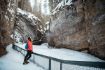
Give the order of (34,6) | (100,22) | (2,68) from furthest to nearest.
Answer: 1. (34,6)
2. (100,22)
3. (2,68)

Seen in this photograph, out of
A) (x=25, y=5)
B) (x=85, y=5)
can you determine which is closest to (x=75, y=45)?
(x=85, y=5)

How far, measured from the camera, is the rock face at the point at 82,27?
12.6 meters

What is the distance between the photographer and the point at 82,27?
53.1ft

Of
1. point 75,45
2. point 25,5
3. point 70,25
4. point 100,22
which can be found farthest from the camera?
A: point 25,5

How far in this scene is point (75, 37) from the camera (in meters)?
17.1

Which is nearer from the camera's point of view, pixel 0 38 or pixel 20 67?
pixel 20 67

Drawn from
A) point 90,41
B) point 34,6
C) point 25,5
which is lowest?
point 90,41

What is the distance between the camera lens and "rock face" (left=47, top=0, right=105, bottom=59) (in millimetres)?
12609

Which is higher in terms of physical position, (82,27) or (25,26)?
(25,26)

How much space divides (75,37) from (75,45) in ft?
2.68

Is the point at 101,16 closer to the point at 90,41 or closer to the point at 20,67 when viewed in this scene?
the point at 90,41

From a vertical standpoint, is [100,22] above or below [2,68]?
above

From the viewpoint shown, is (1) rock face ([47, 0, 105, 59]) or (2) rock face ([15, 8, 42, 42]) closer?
(1) rock face ([47, 0, 105, 59])

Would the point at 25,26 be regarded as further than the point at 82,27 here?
Yes
